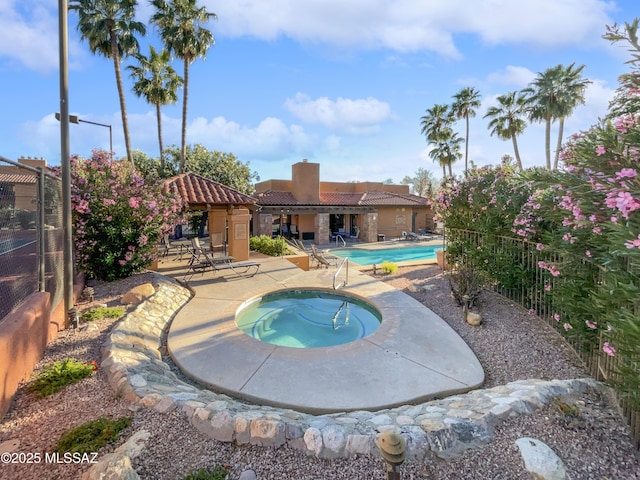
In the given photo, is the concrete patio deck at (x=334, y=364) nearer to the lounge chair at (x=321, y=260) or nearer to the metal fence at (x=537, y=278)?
the metal fence at (x=537, y=278)

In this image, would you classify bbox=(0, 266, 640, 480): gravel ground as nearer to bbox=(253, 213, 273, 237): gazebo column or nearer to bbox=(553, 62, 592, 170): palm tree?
bbox=(253, 213, 273, 237): gazebo column

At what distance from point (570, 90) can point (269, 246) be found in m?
25.4

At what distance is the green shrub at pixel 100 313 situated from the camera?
20.7 feet

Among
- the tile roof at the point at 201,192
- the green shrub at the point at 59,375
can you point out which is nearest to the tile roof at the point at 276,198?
the tile roof at the point at 201,192

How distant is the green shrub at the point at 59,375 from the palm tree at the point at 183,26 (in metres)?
20.9

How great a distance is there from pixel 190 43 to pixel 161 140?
7.79 metres

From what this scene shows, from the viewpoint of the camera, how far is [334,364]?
5.37 m

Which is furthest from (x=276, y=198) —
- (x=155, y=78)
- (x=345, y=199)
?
(x=155, y=78)

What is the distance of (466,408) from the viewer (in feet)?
12.3

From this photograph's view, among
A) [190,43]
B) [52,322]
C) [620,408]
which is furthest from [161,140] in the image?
[620,408]

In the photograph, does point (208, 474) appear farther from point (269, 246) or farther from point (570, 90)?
point (570, 90)

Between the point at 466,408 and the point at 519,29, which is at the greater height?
the point at 519,29

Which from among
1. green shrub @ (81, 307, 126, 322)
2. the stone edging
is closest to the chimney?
green shrub @ (81, 307, 126, 322)

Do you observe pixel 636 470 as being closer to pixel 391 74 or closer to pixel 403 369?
pixel 403 369
